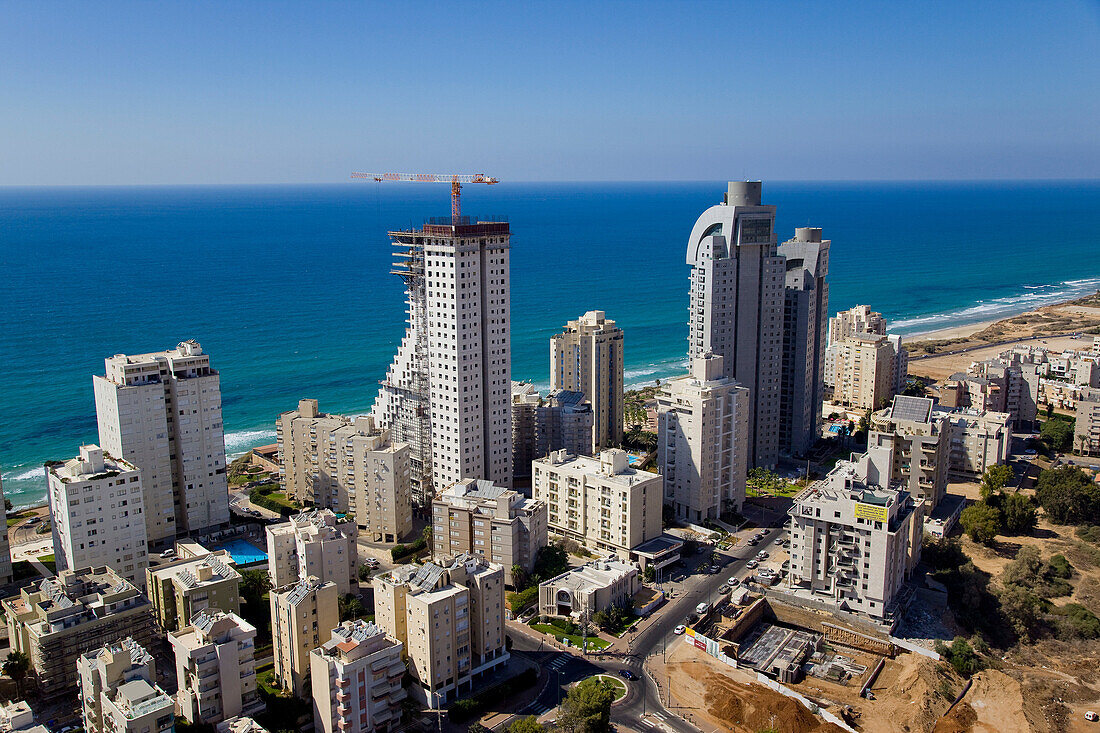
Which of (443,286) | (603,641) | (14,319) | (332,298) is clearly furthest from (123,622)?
(332,298)

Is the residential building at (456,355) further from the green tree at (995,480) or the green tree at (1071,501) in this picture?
the green tree at (1071,501)

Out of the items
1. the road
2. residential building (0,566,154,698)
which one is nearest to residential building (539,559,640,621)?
the road

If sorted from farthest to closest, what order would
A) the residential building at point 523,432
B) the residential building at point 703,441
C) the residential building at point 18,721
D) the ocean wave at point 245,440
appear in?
the ocean wave at point 245,440 < the residential building at point 523,432 < the residential building at point 703,441 < the residential building at point 18,721

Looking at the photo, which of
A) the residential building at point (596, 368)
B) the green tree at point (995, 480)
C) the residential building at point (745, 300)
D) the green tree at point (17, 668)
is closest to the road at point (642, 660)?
the residential building at point (745, 300)

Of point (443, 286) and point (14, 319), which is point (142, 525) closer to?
point (443, 286)

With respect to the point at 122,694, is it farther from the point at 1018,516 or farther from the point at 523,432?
the point at 1018,516

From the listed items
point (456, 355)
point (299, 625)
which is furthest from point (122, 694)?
point (456, 355)

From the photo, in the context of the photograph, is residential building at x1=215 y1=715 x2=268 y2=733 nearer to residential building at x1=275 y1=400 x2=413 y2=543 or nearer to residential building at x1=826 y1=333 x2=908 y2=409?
residential building at x1=275 y1=400 x2=413 y2=543
